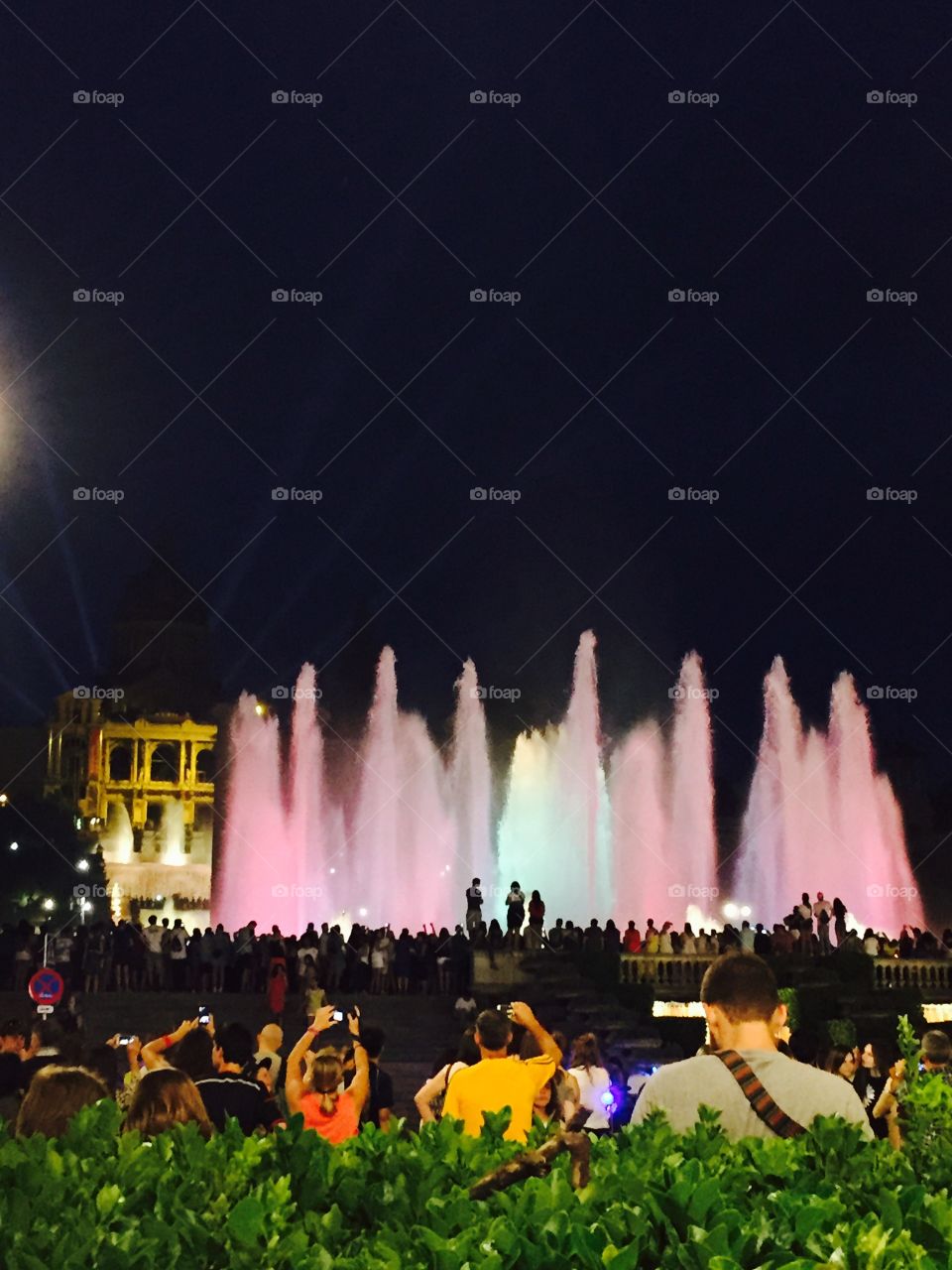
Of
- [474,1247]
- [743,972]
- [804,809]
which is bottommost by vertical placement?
[474,1247]

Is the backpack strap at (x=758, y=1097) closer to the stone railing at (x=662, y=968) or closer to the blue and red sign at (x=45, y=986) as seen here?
the blue and red sign at (x=45, y=986)

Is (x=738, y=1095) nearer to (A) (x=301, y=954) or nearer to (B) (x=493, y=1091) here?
(B) (x=493, y=1091)

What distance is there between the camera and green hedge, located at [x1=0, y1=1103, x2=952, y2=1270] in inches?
151

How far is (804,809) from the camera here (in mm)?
46688

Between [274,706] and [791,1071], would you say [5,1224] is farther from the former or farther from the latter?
[274,706]

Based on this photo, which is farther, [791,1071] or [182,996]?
[182,996]

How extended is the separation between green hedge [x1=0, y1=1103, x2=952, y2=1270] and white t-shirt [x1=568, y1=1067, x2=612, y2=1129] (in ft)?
24.5

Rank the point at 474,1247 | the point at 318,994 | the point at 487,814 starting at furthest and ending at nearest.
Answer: the point at 487,814, the point at 318,994, the point at 474,1247

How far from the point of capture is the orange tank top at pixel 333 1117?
8750 millimetres

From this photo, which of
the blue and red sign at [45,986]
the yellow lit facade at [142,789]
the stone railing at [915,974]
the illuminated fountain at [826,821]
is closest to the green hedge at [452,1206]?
the blue and red sign at [45,986]

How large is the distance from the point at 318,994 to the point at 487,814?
25686 mm

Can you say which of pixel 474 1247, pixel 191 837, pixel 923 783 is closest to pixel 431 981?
pixel 474 1247

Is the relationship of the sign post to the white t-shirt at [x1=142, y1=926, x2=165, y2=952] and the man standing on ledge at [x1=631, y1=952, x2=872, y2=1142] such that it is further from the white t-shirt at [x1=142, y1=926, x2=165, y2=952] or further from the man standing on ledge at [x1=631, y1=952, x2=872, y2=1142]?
the man standing on ledge at [x1=631, y1=952, x2=872, y2=1142]

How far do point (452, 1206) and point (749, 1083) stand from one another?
6.19 feet
